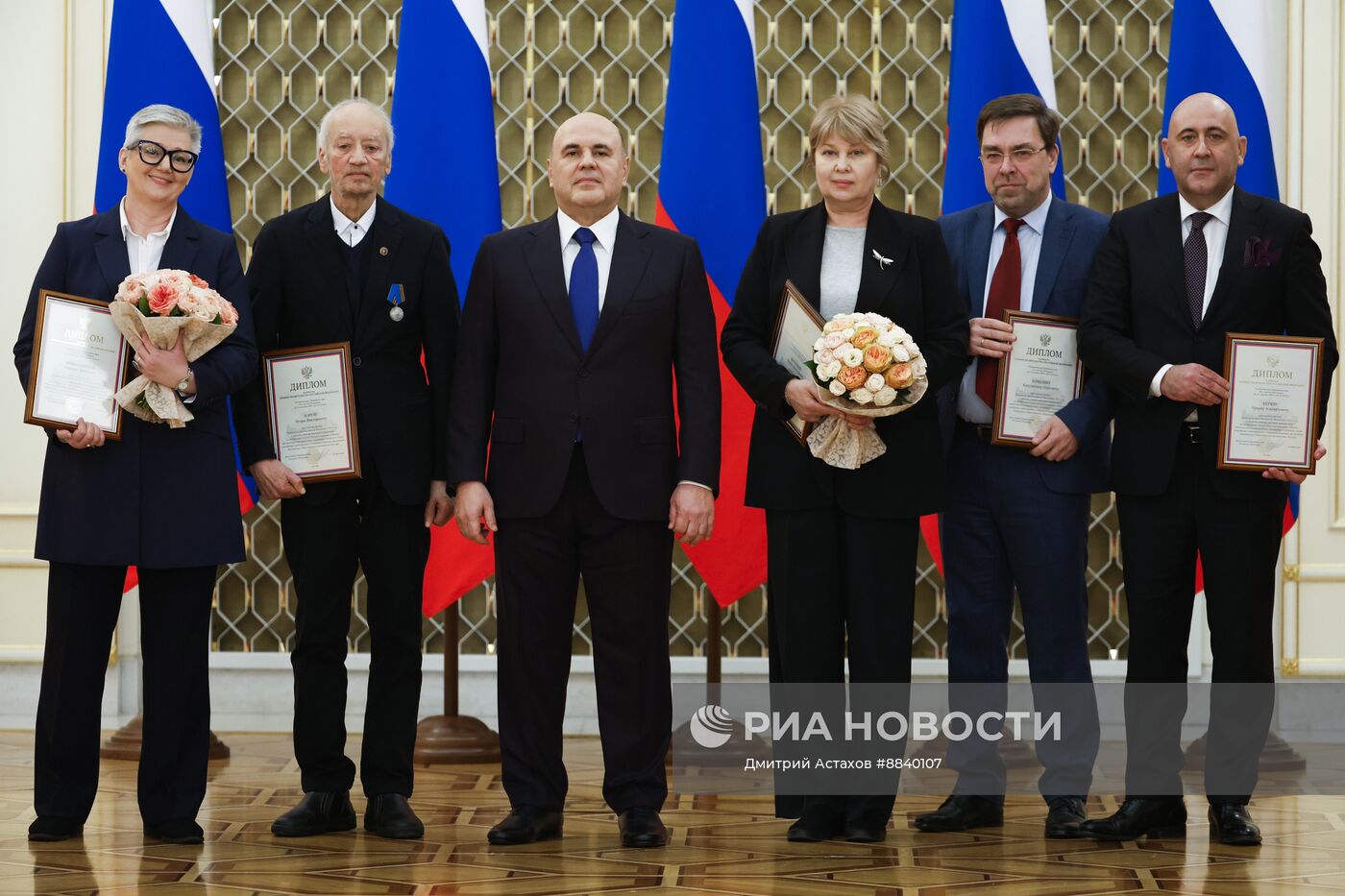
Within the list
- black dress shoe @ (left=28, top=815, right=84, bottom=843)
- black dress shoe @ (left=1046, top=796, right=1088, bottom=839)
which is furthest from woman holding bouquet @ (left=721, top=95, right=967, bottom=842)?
black dress shoe @ (left=28, top=815, right=84, bottom=843)

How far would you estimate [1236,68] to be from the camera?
3.76 meters

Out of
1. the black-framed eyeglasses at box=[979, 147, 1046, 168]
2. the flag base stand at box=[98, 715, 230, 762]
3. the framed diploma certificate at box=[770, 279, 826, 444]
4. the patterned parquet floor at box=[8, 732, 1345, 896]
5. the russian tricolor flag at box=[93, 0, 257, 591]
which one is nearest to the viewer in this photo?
the patterned parquet floor at box=[8, 732, 1345, 896]

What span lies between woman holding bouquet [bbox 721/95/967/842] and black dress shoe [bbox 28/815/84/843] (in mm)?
1566

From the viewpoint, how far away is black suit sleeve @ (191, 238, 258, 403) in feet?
9.29

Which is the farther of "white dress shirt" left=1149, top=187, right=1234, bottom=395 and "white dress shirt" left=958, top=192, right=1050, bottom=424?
"white dress shirt" left=958, top=192, right=1050, bottom=424

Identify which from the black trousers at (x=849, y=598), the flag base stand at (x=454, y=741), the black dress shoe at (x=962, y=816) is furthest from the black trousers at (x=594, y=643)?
the flag base stand at (x=454, y=741)

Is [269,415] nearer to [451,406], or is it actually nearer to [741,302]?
[451,406]

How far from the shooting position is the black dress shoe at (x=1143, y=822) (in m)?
2.94

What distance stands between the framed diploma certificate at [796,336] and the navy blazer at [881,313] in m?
0.02

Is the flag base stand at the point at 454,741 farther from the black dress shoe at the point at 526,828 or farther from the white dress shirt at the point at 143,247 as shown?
the white dress shirt at the point at 143,247

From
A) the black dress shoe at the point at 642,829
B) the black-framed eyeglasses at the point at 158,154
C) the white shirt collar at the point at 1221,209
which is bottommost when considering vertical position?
the black dress shoe at the point at 642,829

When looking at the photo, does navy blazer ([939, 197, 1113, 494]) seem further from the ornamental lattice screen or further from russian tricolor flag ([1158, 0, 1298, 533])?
the ornamental lattice screen

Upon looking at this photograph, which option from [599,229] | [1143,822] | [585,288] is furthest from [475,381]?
[1143,822]

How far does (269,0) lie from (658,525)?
8.93 ft
